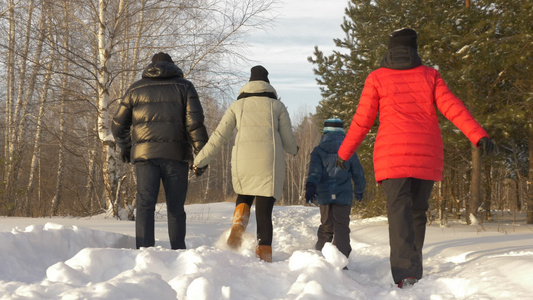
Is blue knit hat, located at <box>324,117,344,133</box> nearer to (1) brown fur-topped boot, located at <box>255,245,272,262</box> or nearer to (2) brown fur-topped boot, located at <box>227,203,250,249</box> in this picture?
(2) brown fur-topped boot, located at <box>227,203,250,249</box>

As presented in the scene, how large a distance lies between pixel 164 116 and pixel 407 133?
231cm

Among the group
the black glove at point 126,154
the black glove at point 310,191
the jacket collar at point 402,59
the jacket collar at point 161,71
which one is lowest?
the black glove at point 310,191

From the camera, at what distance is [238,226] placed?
15.3ft

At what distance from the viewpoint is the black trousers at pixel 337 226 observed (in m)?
5.12

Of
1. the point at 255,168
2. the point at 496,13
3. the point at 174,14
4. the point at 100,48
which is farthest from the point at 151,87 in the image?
the point at 496,13

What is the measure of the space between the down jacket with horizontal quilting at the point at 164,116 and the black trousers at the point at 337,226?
1808mm

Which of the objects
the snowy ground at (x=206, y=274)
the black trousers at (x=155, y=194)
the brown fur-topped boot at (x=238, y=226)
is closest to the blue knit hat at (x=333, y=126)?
the brown fur-topped boot at (x=238, y=226)

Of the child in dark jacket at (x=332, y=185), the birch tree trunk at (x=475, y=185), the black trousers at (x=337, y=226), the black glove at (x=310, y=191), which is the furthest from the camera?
the birch tree trunk at (x=475, y=185)

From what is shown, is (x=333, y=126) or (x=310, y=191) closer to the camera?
(x=310, y=191)

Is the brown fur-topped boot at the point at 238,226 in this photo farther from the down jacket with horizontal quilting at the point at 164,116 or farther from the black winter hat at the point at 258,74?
the black winter hat at the point at 258,74

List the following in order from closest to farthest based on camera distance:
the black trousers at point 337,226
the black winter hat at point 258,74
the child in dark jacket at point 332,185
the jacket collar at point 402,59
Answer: the jacket collar at point 402,59 → the black winter hat at point 258,74 → the black trousers at point 337,226 → the child in dark jacket at point 332,185

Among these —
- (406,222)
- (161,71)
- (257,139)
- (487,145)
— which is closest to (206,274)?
(406,222)

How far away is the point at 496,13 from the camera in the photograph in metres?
9.53

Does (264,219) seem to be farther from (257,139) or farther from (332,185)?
(332,185)
